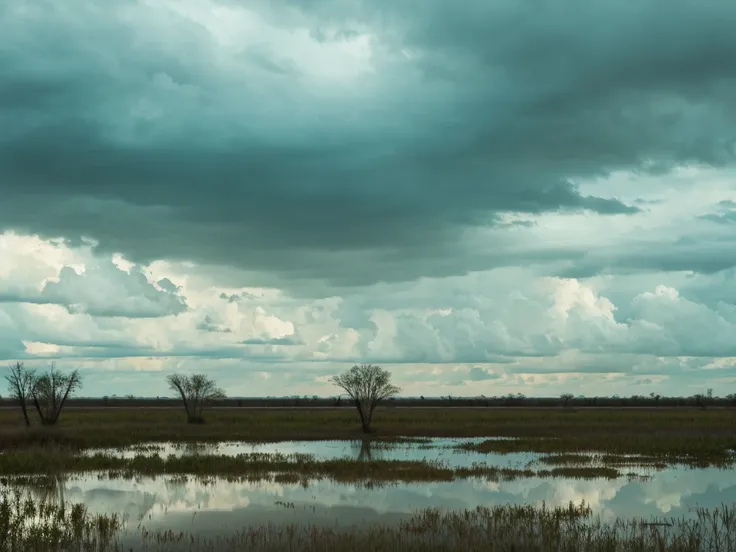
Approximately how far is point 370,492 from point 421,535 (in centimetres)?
957

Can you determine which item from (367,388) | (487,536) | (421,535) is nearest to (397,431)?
(367,388)

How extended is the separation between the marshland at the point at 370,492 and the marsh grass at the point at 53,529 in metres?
0.07

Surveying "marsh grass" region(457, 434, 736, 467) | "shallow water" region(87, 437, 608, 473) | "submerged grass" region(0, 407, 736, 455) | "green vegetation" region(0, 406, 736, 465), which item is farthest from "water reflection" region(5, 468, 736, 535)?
"submerged grass" region(0, 407, 736, 455)

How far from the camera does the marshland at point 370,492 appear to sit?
19656mm

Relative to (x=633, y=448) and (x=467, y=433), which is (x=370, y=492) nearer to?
(x=633, y=448)

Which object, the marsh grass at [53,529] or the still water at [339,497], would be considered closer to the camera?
the marsh grass at [53,529]

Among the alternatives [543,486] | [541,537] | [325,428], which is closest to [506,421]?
[325,428]

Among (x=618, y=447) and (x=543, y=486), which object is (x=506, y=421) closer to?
(x=618, y=447)

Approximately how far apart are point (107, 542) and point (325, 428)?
4951 cm

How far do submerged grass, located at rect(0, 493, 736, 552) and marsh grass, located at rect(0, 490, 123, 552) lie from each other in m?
0.03

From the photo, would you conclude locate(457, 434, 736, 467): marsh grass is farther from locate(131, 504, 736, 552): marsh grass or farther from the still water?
locate(131, 504, 736, 552): marsh grass

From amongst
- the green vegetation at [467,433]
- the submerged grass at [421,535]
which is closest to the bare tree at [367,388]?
the green vegetation at [467,433]

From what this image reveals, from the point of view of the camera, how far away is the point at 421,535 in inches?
788

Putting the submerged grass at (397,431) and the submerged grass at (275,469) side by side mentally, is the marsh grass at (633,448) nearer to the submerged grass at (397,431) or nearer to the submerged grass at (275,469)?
the submerged grass at (397,431)
